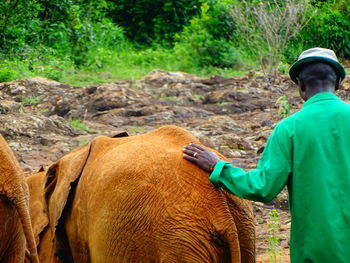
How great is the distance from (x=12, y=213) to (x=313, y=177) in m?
1.73

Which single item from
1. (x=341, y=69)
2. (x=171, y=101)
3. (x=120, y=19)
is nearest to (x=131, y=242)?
(x=341, y=69)

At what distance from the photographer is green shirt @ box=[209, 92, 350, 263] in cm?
337

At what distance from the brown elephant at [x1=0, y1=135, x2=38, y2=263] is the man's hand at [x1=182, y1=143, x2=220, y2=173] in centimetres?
97

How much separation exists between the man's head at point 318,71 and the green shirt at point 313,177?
55 mm

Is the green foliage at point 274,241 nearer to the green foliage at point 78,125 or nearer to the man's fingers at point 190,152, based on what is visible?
the man's fingers at point 190,152

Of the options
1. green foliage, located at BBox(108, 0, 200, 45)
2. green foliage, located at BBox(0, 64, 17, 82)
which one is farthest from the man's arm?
green foliage, located at BBox(108, 0, 200, 45)

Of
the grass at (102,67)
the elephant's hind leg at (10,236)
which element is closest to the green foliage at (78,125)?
the grass at (102,67)

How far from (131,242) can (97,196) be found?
0.45 metres

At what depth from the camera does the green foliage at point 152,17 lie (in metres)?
21.0

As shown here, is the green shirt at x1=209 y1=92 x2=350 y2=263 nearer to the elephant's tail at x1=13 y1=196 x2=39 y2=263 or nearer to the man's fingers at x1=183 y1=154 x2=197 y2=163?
the man's fingers at x1=183 y1=154 x2=197 y2=163

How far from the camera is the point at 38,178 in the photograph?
5508 mm

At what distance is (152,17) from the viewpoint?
21.7 m

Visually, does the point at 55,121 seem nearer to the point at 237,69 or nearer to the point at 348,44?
the point at 237,69

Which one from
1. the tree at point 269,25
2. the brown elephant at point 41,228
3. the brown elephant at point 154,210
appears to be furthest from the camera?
the tree at point 269,25
